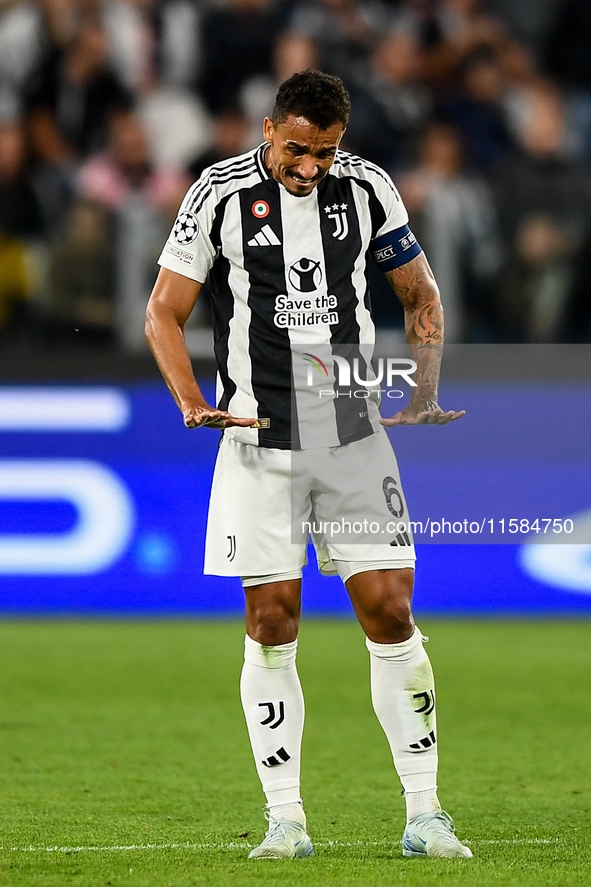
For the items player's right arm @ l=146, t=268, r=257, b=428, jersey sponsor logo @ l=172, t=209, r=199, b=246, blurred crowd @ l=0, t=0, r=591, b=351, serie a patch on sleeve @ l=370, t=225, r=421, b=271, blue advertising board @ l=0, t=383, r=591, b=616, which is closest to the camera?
player's right arm @ l=146, t=268, r=257, b=428

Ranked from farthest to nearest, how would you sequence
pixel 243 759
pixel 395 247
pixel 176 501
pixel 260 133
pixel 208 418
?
pixel 260 133
pixel 176 501
pixel 243 759
pixel 395 247
pixel 208 418

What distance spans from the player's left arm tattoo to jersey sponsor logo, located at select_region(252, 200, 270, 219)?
425 millimetres

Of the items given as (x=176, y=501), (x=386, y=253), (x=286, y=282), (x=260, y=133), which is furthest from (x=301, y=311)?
(x=260, y=133)

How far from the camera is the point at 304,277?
3883 mm

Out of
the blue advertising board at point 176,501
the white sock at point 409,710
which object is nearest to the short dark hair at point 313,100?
the white sock at point 409,710

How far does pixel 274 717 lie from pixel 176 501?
174 inches

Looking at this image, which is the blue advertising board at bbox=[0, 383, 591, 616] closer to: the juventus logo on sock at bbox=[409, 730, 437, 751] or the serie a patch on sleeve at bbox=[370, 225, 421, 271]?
the serie a patch on sleeve at bbox=[370, 225, 421, 271]

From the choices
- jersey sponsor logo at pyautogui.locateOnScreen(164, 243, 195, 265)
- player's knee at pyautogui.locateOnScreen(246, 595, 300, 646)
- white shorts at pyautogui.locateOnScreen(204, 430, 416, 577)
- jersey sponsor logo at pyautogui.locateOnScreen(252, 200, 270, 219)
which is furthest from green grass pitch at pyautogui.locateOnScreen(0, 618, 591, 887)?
jersey sponsor logo at pyautogui.locateOnScreen(252, 200, 270, 219)

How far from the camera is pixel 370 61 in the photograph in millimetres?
10023

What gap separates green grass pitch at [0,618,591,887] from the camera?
3627 mm

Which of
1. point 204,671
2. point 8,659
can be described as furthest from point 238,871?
point 8,659

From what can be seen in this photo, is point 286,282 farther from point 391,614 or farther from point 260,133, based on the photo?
point 260,133

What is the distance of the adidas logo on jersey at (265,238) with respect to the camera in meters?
3.87

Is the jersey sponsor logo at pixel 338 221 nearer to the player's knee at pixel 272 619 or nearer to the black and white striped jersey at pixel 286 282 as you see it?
the black and white striped jersey at pixel 286 282
